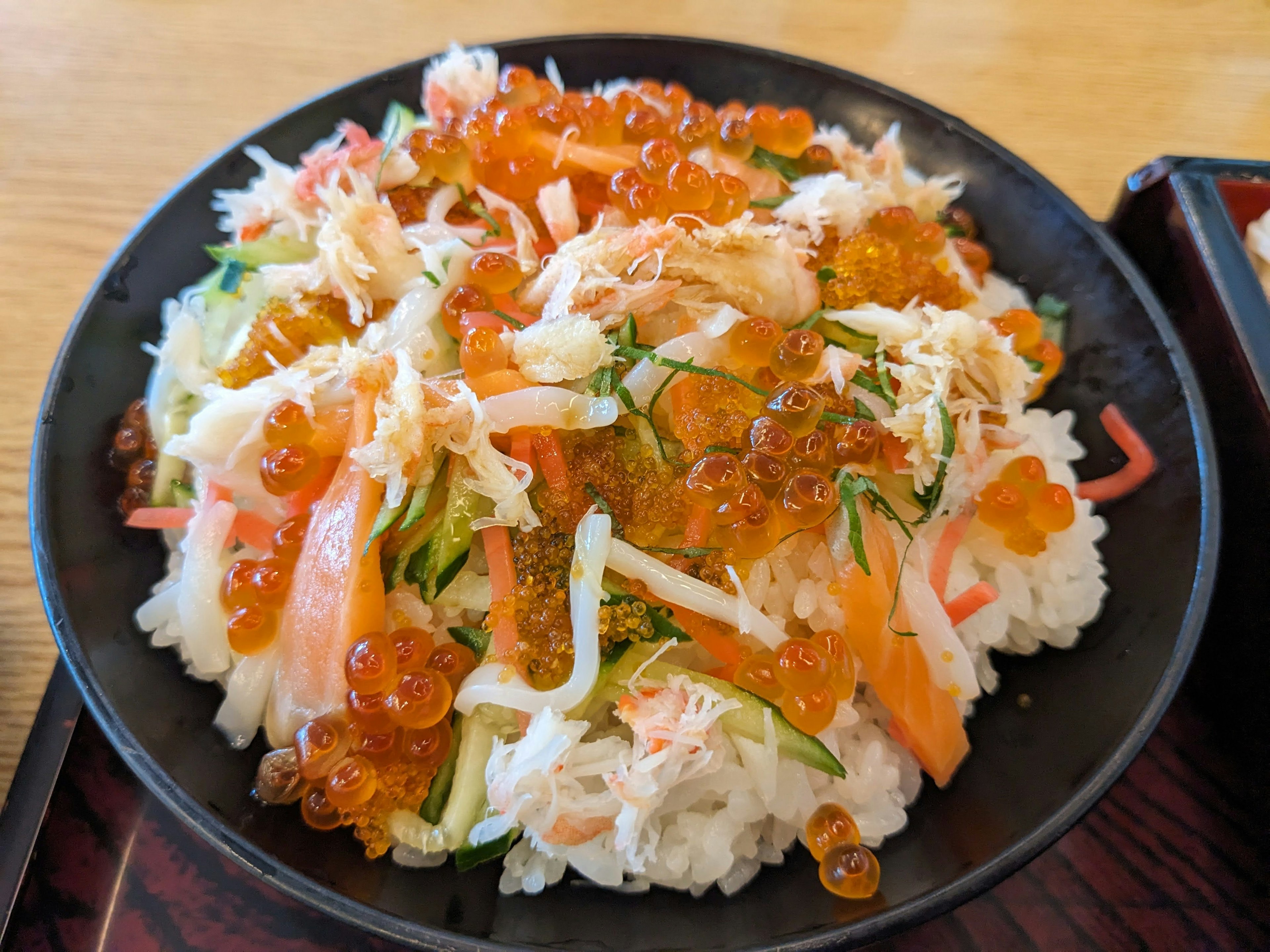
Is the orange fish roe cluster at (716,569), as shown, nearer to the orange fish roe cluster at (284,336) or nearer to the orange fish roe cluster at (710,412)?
the orange fish roe cluster at (710,412)

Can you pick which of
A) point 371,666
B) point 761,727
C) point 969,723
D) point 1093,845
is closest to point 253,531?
point 371,666

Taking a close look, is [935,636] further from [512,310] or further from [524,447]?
[512,310]

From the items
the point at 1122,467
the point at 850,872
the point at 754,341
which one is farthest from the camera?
the point at 1122,467

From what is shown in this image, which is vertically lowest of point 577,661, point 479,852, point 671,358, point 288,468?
point 479,852

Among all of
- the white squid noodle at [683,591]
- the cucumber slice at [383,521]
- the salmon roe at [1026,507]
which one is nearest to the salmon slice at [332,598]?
the cucumber slice at [383,521]

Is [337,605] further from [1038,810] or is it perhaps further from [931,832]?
[1038,810]

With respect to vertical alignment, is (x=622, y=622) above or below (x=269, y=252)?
below
